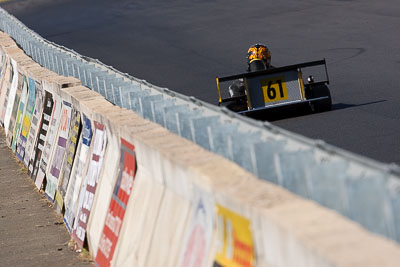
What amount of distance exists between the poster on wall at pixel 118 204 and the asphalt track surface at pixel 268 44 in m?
3.79

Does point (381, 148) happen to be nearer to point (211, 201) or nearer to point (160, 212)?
A: point (160, 212)

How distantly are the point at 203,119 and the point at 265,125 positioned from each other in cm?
107

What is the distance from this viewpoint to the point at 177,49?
29156mm

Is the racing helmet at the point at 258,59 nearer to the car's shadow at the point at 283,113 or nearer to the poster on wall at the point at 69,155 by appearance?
the car's shadow at the point at 283,113

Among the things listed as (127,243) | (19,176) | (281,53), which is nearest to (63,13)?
(281,53)

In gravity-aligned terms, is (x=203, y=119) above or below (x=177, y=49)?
above

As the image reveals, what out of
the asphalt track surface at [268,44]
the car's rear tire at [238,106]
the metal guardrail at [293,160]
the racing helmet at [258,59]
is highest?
the metal guardrail at [293,160]

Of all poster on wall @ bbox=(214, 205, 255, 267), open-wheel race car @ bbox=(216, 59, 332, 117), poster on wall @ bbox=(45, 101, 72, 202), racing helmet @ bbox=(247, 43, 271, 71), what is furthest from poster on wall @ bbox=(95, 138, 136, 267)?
racing helmet @ bbox=(247, 43, 271, 71)

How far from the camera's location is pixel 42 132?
43.5 feet

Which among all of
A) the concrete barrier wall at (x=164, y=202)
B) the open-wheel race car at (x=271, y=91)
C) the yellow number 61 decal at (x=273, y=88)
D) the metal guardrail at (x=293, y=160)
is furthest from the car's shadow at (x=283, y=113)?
the metal guardrail at (x=293, y=160)

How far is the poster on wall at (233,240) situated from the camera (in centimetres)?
522

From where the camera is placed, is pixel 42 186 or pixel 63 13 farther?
pixel 63 13

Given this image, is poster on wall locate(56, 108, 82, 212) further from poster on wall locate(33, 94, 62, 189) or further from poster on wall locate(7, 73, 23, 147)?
poster on wall locate(7, 73, 23, 147)

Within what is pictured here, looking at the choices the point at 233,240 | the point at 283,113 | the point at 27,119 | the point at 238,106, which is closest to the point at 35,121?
the point at 27,119
